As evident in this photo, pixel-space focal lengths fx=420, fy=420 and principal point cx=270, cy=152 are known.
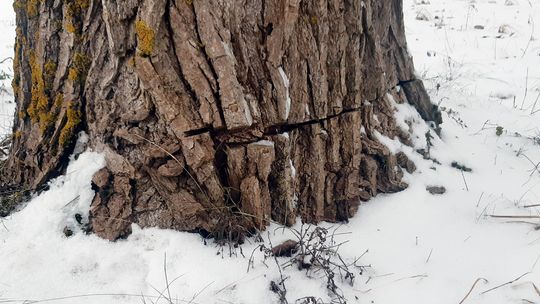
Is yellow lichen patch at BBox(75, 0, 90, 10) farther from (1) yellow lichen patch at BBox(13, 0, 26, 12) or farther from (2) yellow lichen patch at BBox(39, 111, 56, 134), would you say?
(2) yellow lichen patch at BBox(39, 111, 56, 134)

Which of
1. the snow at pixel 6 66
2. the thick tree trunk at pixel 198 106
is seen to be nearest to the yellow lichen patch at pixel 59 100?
the thick tree trunk at pixel 198 106

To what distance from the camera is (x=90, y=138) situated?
2107mm

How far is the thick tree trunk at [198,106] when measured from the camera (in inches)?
72.0

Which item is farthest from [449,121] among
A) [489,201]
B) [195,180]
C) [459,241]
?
[195,180]

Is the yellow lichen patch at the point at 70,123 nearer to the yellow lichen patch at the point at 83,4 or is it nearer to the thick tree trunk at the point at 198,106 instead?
the thick tree trunk at the point at 198,106

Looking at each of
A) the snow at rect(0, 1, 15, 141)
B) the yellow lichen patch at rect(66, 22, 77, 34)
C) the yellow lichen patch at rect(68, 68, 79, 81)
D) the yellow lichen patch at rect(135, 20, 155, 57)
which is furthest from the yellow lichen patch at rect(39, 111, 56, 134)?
the snow at rect(0, 1, 15, 141)

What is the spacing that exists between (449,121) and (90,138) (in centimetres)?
265

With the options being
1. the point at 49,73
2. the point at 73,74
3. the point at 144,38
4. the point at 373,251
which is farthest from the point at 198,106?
the point at 373,251

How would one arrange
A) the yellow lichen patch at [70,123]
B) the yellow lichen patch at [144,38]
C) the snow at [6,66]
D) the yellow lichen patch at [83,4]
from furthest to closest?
the snow at [6,66], the yellow lichen patch at [70,123], the yellow lichen patch at [83,4], the yellow lichen patch at [144,38]

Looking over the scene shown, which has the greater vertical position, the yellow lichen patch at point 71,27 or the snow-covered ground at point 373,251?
the yellow lichen patch at point 71,27

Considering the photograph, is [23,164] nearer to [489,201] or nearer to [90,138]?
[90,138]

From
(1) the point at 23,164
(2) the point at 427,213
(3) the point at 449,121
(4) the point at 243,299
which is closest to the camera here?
(4) the point at 243,299

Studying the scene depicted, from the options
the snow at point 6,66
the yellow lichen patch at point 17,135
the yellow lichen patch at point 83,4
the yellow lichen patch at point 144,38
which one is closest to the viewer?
the yellow lichen patch at point 144,38

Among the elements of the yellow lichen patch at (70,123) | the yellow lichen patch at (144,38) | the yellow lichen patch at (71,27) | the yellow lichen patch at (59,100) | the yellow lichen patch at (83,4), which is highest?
the yellow lichen patch at (83,4)
